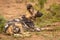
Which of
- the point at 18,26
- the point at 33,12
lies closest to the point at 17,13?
the point at 33,12

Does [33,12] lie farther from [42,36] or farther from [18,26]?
[42,36]

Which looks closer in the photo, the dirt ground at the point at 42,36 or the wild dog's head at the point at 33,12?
the dirt ground at the point at 42,36

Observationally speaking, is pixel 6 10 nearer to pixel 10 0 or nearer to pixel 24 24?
pixel 10 0

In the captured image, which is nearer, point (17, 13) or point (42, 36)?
point (42, 36)

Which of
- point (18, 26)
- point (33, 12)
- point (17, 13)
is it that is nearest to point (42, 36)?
point (18, 26)

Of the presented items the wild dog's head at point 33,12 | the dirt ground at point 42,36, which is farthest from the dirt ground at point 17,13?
the wild dog's head at point 33,12

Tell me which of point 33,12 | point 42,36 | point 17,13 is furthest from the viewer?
point 17,13

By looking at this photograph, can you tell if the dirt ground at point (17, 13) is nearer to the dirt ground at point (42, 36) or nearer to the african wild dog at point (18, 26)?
the dirt ground at point (42, 36)

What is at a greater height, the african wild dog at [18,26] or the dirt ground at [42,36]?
the african wild dog at [18,26]

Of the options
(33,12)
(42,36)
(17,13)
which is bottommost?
(42,36)

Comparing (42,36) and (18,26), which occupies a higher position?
(18,26)

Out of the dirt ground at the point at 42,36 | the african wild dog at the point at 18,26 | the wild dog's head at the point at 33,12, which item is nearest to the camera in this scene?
the dirt ground at the point at 42,36

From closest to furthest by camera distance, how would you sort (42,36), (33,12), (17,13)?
1. (42,36)
2. (33,12)
3. (17,13)

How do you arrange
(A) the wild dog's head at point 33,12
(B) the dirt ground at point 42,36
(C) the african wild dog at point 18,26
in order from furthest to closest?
(A) the wild dog's head at point 33,12 → (C) the african wild dog at point 18,26 → (B) the dirt ground at point 42,36
